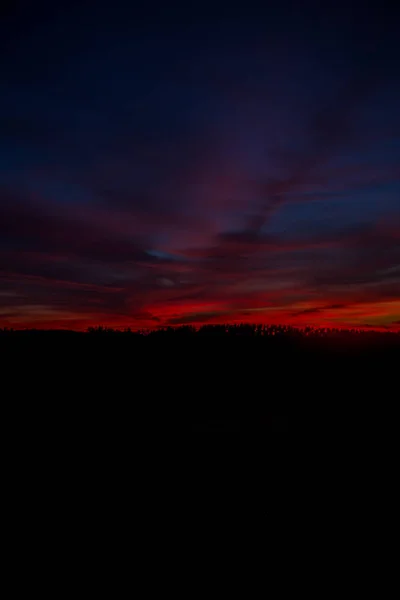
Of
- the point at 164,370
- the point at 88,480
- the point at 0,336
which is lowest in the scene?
the point at 88,480

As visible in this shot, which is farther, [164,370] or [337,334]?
[337,334]

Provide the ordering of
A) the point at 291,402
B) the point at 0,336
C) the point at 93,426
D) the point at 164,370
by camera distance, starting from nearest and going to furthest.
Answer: the point at 93,426 → the point at 291,402 → the point at 164,370 → the point at 0,336

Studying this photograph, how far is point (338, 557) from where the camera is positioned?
5.19 metres

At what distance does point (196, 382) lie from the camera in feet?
35.7

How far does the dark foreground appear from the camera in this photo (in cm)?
901

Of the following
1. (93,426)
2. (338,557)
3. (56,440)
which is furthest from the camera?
(93,426)

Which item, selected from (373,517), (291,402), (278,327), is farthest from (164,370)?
(373,517)

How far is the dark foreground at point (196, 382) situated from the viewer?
901 cm

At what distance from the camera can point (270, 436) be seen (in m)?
8.48

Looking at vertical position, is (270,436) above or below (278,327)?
below

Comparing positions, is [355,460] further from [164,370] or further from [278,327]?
[278,327]

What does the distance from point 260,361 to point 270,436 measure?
3221 mm

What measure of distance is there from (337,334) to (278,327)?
5.28 ft

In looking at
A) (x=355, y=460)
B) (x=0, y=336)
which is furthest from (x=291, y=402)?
(x=0, y=336)
